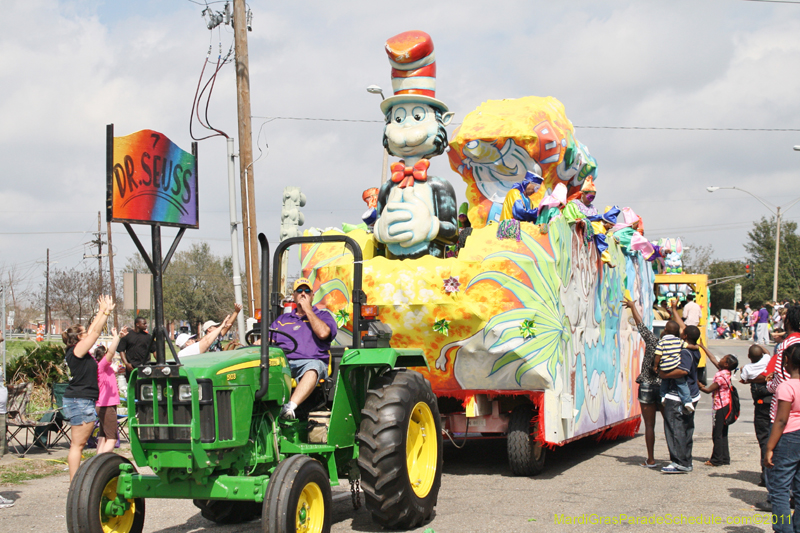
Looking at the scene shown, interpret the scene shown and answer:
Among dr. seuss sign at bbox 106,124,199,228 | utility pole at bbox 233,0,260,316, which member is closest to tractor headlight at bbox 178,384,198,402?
dr. seuss sign at bbox 106,124,199,228

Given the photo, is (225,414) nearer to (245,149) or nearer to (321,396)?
(321,396)

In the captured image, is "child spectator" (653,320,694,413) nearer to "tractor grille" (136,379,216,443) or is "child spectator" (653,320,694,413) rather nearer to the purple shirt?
the purple shirt

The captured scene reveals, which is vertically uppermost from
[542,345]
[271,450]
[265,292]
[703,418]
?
[265,292]

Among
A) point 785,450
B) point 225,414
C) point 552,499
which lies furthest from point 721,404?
point 225,414

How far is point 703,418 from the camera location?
1380 centimetres

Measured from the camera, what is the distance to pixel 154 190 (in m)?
5.09

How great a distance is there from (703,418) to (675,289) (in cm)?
562

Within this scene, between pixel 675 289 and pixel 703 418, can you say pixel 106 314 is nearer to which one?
pixel 703 418

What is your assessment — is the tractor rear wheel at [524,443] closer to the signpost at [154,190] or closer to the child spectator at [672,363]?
the child spectator at [672,363]

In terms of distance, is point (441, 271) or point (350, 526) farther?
point (441, 271)

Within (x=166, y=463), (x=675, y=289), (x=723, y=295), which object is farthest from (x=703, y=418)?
(x=723, y=295)

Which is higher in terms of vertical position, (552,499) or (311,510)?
(311,510)

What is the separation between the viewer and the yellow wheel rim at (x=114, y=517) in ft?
16.6

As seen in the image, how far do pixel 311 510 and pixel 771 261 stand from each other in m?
59.4
